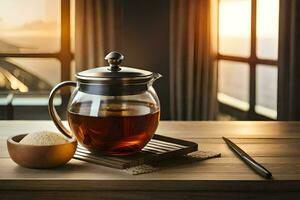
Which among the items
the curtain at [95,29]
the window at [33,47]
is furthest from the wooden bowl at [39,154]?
the window at [33,47]

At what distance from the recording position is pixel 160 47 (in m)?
3.79

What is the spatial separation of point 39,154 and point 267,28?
2.54 metres

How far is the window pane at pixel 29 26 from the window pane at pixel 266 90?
4.83 feet

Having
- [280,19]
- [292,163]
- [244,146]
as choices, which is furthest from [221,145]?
[280,19]

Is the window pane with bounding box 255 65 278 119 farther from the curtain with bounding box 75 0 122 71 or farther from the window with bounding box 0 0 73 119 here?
the window with bounding box 0 0 73 119

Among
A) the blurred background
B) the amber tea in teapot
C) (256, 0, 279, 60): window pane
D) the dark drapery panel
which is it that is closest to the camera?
the amber tea in teapot

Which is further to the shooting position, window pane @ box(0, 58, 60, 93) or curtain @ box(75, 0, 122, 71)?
window pane @ box(0, 58, 60, 93)

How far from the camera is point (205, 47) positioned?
3.69m

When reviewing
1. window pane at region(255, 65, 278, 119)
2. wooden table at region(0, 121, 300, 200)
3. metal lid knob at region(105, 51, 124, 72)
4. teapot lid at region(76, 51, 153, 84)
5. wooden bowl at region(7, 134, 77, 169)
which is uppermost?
metal lid knob at region(105, 51, 124, 72)

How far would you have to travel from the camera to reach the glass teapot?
102 centimetres

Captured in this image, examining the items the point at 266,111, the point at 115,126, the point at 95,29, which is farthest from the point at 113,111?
the point at 95,29

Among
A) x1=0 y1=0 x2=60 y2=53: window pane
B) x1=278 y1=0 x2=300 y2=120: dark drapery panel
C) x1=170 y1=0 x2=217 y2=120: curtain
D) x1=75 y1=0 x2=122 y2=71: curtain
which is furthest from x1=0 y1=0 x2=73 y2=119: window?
x1=278 y1=0 x2=300 y2=120: dark drapery panel

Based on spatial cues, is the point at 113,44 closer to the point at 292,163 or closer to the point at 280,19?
the point at 280,19

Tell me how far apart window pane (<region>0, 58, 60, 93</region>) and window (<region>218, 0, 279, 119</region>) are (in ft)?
3.90
